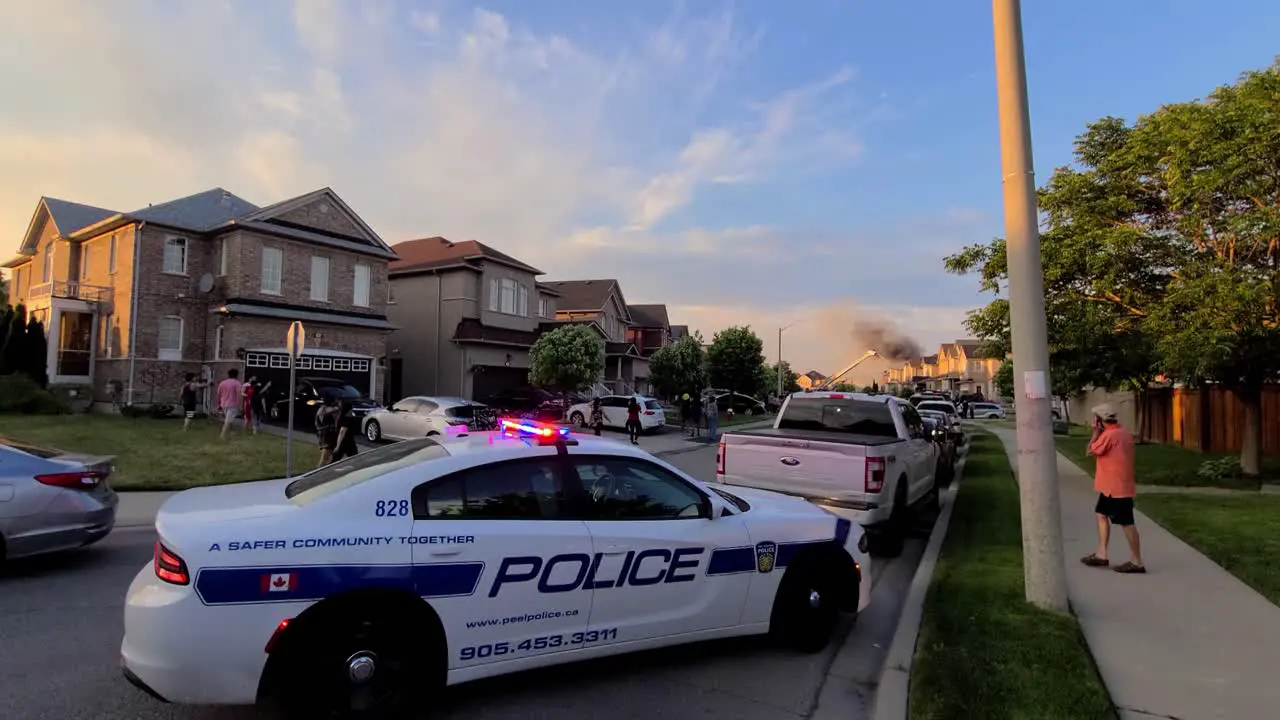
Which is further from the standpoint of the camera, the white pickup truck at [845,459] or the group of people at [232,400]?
the group of people at [232,400]

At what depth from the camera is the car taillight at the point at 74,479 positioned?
6191 mm

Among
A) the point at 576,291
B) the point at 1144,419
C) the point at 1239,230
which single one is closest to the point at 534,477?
the point at 1239,230

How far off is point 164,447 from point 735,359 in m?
33.6

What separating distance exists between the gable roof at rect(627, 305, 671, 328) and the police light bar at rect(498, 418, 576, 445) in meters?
54.7

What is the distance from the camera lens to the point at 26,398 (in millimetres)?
20484

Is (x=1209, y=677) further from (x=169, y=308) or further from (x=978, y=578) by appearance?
(x=169, y=308)

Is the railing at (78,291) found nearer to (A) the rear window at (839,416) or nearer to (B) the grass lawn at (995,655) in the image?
(A) the rear window at (839,416)

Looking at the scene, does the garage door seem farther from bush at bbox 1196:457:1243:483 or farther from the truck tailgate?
bush at bbox 1196:457:1243:483

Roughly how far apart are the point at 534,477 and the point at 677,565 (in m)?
1.02

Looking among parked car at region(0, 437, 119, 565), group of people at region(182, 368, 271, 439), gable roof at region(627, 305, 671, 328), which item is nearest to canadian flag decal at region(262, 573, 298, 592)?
parked car at region(0, 437, 119, 565)

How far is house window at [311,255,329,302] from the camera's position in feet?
83.4

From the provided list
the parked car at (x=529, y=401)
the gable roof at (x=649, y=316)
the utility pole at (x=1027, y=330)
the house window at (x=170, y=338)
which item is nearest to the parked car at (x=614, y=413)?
the parked car at (x=529, y=401)

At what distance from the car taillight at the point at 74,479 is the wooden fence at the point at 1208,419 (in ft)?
70.2

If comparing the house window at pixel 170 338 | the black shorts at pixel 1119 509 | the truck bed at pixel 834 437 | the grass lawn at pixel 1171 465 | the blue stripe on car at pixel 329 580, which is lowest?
the grass lawn at pixel 1171 465
